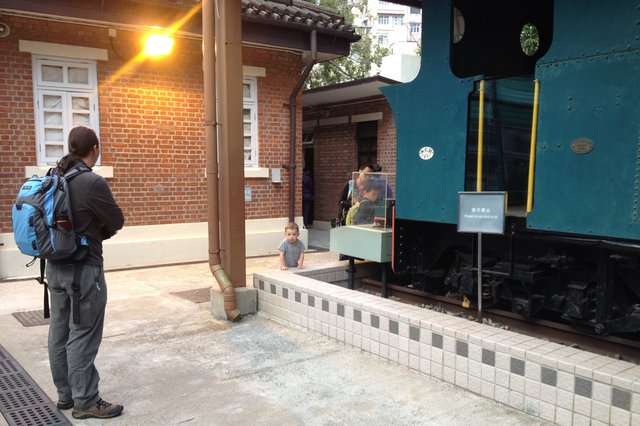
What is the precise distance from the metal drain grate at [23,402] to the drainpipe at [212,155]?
1.95 meters

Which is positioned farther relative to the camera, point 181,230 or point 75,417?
point 181,230

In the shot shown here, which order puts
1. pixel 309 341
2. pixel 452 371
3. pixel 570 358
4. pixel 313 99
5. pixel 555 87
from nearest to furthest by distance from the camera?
pixel 570 358 < pixel 452 371 < pixel 555 87 < pixel 309 341 < pixel 313 99

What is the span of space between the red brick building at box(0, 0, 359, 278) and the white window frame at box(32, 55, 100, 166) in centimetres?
2

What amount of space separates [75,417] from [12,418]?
39cm

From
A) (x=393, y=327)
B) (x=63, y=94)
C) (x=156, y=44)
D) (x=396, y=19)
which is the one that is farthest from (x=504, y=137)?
(x=396, y=19)

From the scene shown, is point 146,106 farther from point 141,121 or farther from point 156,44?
point 156,44

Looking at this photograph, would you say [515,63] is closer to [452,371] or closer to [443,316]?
[443,316]

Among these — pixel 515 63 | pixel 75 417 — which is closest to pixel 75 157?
pixel 75 417

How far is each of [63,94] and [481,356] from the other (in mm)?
7214

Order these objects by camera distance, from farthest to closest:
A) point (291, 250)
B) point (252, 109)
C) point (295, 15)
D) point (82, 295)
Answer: point (252, 109), point (295, 15), point (291, 250), point (82, 295)

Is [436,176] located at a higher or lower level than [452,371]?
higher

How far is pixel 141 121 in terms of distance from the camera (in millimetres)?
8703

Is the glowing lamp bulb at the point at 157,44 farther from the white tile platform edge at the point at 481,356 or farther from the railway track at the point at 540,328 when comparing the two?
the railway track at the point at 540,328

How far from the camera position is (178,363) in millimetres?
4449
